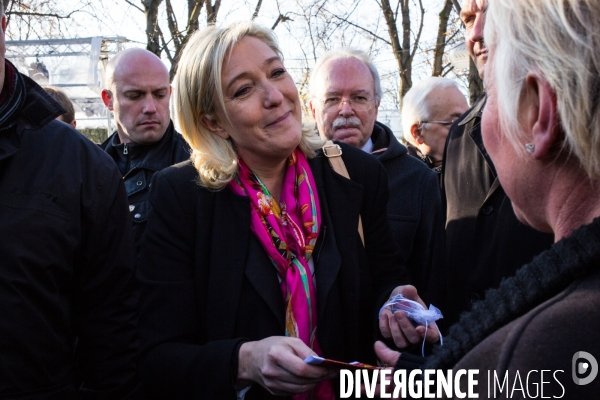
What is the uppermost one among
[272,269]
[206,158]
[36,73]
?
[36,73]

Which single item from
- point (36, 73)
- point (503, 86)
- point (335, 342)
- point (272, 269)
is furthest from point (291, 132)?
point (36, 73)

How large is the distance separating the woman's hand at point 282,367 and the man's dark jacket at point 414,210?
1491 mm

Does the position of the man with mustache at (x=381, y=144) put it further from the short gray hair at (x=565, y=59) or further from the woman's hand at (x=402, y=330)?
the short gray hair at (x=565, y=59)

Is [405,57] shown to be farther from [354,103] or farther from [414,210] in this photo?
[414,210]

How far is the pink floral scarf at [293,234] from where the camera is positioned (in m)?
2.20

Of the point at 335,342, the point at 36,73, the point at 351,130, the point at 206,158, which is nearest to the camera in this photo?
the point at 335,342

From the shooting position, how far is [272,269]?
7.39 feet

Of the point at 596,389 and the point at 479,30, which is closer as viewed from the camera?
the point at 596,389

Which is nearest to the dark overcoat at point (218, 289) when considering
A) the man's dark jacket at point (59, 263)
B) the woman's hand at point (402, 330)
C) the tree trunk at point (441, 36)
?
the woman's hand at point (402, 330)

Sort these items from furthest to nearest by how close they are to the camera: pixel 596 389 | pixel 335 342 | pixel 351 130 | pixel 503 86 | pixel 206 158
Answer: pixel 351 130 → pixel 206 158 → pixel 335 342 → pixel 503 86 → pixel 596 389

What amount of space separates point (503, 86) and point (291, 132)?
1306mm

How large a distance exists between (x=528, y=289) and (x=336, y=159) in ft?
4.87

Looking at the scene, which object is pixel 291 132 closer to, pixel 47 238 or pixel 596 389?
pixel 47 238

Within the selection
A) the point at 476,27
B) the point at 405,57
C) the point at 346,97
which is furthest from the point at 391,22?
the point at 476,27
